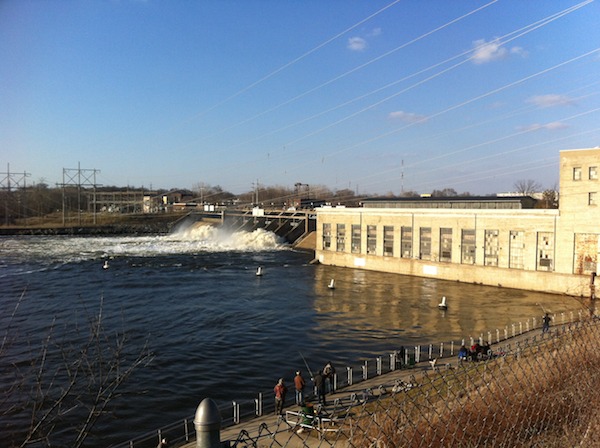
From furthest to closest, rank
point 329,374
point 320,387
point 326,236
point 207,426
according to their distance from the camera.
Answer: point 326,236, point 329,374, point 320,387, point 207,426

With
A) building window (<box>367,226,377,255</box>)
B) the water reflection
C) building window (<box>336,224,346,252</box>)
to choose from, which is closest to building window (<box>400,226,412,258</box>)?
the water reflection

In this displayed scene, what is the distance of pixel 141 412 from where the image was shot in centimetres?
2014

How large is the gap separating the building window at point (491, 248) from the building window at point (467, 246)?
160 cm

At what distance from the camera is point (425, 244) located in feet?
188

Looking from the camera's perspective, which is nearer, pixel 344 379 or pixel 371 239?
pixel 344 379

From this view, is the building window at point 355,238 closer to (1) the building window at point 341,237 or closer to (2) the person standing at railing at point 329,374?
(1) the building window at point 341,237

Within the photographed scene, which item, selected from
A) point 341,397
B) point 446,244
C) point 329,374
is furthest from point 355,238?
point 341,397

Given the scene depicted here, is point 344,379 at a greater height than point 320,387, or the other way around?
point 320,387

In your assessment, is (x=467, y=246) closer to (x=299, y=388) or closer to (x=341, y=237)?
(x=341, y=237)

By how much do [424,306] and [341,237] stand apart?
27.9 m

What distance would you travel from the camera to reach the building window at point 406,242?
59.2 meters

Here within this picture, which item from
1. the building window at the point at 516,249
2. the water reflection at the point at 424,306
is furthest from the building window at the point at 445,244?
the building window at the point at 516,249

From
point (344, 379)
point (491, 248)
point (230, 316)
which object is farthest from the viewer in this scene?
point (491, 248)

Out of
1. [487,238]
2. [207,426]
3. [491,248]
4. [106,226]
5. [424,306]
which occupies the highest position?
[207,426]
